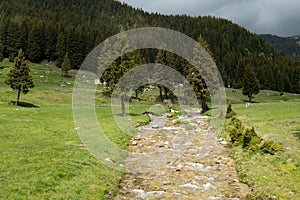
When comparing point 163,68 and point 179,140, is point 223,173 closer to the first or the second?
point 179,140

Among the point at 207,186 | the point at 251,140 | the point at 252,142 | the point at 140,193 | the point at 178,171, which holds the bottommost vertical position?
the point at 140,193

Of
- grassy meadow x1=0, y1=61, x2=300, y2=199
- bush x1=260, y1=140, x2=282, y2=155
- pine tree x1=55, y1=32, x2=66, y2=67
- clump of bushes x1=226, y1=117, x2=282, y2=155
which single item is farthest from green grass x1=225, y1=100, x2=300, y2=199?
pine tree x1=55, y1=32, x2=66, y2=67

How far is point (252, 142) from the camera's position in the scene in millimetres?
23781

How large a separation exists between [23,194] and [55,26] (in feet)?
528

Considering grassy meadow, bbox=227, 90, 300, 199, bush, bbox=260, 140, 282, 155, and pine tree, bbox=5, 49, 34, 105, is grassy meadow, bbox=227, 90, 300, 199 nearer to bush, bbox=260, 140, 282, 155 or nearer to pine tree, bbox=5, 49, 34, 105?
bush, bbox=260, 140, 282, 155

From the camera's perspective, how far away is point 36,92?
72.1 m

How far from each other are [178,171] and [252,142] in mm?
8185

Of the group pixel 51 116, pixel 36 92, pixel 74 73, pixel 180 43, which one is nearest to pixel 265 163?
pixel 51 116

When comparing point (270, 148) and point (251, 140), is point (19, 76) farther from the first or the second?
point (270, 148)

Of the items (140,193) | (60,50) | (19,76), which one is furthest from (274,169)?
(60,50)

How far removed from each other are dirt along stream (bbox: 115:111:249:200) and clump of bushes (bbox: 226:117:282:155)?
1.64 metres

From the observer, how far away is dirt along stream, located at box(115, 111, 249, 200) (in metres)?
15.6

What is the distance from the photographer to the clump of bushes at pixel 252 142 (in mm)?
21656

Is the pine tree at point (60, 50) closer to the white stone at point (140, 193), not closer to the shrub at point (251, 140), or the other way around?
the shrub at point (251, 140)
